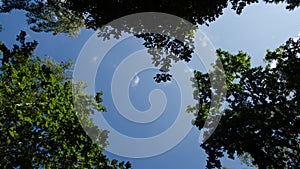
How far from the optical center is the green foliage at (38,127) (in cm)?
1154

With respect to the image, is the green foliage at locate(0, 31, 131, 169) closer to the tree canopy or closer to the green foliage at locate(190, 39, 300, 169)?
the tree canopy

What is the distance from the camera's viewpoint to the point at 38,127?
40.0ft

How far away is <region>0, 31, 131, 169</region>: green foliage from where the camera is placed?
37.9 ft

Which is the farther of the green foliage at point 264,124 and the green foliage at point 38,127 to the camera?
the green foliage at point 264,124

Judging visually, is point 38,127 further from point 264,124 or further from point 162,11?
point 264,124

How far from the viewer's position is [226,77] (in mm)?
20844

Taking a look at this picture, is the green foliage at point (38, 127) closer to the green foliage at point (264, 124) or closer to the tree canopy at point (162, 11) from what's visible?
the tree canopy at point (162, 11)

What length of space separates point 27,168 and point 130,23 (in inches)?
309

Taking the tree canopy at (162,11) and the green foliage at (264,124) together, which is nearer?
the tree canopy at (162,11)

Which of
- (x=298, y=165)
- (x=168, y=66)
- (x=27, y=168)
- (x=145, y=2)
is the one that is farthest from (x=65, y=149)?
(x=298, y=165)

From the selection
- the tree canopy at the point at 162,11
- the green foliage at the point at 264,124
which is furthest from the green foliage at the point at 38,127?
the green foliage at the point at 264,124

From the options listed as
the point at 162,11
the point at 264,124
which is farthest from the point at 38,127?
the point at 264,124

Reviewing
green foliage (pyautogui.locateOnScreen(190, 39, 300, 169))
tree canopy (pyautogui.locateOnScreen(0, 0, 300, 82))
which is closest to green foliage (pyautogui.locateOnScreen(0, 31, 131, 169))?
tree canopy (pyautogui.locateOnScreen(0, 0, 300, 82))

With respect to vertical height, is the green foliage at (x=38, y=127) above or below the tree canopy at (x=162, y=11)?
below
